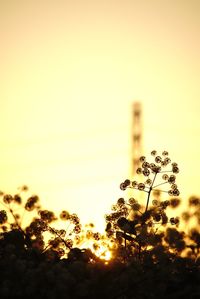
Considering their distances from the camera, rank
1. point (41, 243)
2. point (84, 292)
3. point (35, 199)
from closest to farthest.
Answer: point (84, 292) → point (41, 243) → point (35, 199)

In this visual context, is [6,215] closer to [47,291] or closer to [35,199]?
[35,199]

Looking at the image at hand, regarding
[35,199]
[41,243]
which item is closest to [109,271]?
[41,243]

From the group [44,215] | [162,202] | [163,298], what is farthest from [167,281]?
[44,215]

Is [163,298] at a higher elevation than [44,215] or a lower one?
lower

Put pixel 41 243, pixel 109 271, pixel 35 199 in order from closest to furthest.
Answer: pixel 109 271
pixel 41 243
pixel 35 199

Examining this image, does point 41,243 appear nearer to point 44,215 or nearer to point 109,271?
point 44,215

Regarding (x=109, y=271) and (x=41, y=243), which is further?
(x=41, y=243)

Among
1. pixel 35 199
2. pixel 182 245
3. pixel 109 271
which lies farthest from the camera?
pixel 35 199

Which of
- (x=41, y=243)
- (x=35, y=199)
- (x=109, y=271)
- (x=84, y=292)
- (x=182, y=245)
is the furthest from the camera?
(x=35, y=199)

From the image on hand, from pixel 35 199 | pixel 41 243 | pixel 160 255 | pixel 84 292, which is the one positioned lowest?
pixel 84 292
